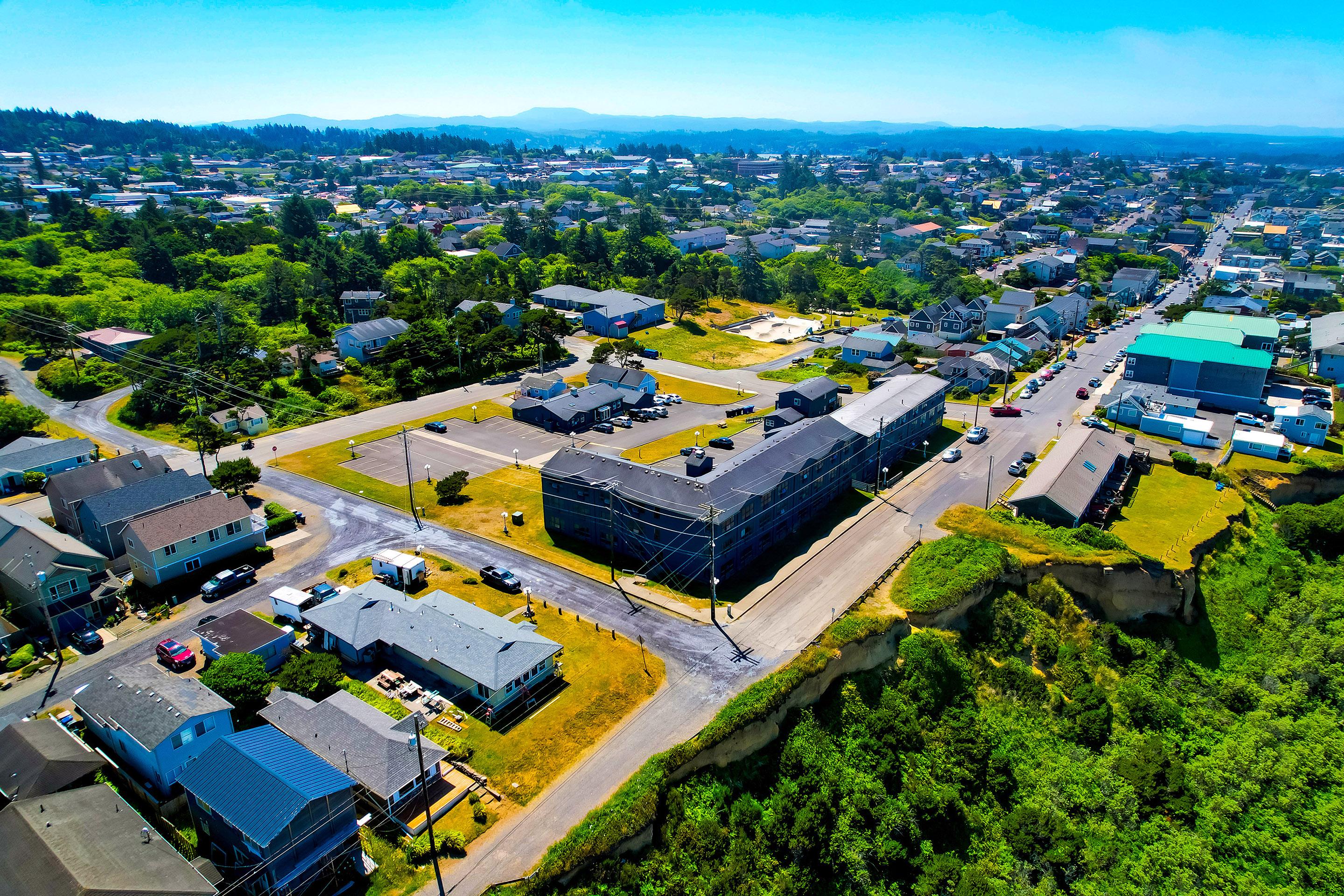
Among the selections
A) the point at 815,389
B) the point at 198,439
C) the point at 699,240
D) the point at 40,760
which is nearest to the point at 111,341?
the point at 198,439

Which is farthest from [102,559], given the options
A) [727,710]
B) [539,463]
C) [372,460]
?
[727,710]

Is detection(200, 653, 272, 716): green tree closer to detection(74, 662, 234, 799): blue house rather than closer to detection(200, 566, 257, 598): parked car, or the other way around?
detection(74, 662, 234, 799): blue house

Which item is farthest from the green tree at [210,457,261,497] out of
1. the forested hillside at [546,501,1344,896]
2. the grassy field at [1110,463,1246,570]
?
the grassy field at [1110,463,1246,570]

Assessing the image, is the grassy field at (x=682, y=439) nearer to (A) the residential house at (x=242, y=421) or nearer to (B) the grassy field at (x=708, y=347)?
(B) the grassy field at (x=708, y=347)

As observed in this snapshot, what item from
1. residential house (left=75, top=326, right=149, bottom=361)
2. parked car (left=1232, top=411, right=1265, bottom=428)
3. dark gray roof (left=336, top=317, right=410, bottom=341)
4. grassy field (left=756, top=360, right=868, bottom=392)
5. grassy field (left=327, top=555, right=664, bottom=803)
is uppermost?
dark gray roof (left=336, top=317, right=410, bottom=341)

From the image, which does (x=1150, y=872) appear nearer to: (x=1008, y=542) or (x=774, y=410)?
(x=1008, y=542)

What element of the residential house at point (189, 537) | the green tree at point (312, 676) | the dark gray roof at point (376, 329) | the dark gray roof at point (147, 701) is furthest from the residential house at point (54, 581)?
the dark gray roof at point (376, 329)
